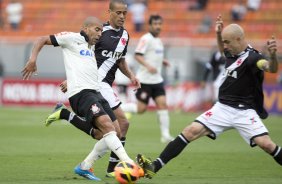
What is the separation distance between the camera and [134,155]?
529 inches

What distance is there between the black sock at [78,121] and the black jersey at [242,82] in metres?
2.03

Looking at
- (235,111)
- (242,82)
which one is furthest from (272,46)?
(235,111)

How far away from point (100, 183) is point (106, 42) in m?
2.41

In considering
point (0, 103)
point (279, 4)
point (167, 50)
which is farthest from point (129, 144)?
point (279, 4)

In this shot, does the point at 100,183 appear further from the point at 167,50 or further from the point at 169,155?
the point at 167,50

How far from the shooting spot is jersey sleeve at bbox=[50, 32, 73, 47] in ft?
32.9

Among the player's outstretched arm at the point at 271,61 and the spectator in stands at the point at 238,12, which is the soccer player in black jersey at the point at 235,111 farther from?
the spectator in stands at the point at 238,12

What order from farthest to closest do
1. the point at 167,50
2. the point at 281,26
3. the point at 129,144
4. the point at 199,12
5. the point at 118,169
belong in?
1. the point at 199,12
2. the point at 281,26
3. the point at 167,50
4. the point at 129,144
5. the point at 118,169

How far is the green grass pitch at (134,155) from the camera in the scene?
34.2 ft

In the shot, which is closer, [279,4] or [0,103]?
[0,103]

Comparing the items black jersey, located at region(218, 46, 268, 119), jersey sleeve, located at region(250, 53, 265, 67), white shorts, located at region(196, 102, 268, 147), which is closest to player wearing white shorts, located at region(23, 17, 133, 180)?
white shorts, located at region(196, 102, 268, 147)

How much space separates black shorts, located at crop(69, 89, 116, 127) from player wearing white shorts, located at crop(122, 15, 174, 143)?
632 cm

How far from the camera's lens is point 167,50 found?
93.2 feet

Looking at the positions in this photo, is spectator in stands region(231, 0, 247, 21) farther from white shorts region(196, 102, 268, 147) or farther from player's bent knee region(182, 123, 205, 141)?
player's bent knee region(182, 123, 205, 141)
